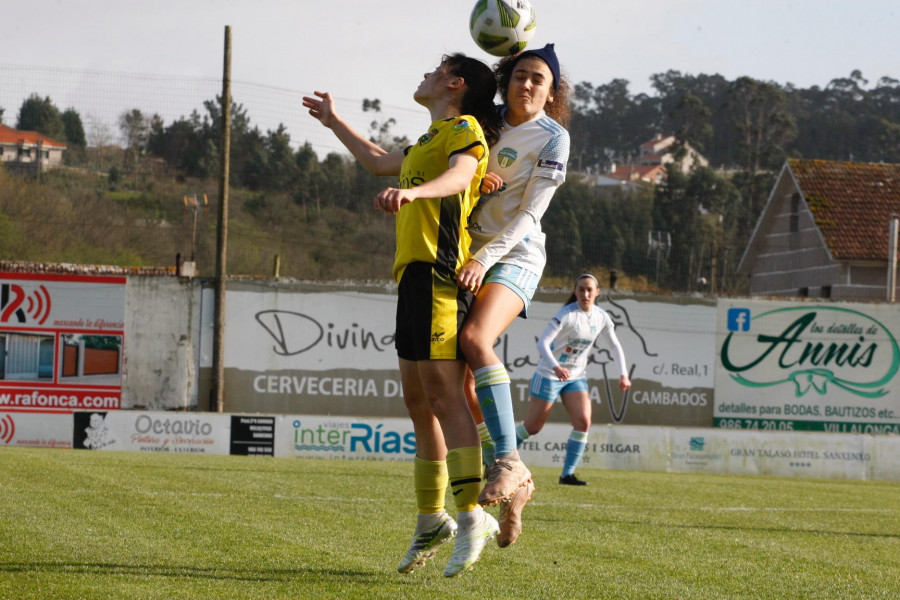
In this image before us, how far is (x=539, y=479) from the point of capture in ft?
37.8

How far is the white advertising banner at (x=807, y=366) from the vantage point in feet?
71.4

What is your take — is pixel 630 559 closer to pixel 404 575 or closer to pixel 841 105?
pixel 404 575

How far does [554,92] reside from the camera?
16.6 ft

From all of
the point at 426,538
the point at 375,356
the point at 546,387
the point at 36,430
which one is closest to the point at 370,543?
the point at 426,538

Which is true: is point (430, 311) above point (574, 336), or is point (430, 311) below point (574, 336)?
above

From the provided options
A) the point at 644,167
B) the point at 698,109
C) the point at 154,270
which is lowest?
the point at 154,270

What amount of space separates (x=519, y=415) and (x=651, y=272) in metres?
4.34

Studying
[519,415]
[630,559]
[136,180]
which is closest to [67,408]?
[136,180]

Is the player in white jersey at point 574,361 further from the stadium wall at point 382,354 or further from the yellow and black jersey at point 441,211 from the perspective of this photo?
the stadium wall at point 382,354

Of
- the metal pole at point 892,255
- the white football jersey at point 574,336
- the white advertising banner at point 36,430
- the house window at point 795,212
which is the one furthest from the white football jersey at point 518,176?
the house window at point 795,212

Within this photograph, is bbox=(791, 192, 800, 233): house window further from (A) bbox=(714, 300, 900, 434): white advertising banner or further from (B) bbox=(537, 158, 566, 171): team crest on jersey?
(B) bbox=(537, 158, 566, 171): team crest on jersey

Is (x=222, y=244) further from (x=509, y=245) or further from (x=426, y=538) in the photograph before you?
(x=509, y=245)

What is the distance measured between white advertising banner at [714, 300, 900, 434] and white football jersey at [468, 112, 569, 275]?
1775 centimetres

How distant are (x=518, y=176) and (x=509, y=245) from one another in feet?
1.21
